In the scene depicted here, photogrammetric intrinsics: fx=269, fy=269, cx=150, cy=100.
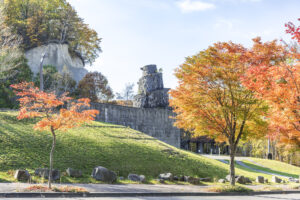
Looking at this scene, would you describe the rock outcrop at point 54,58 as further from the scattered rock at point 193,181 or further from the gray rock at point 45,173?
the gray rock at point 45,173

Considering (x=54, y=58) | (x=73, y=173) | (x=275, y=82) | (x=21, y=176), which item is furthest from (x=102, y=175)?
(x=54, y=58)

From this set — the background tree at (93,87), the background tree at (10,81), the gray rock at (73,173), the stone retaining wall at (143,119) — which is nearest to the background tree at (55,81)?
the background tree at (93,87)

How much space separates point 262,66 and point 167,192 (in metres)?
6.68

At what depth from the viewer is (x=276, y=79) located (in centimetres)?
1168

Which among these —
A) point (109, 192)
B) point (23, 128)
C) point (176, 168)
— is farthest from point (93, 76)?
point (109, 192)

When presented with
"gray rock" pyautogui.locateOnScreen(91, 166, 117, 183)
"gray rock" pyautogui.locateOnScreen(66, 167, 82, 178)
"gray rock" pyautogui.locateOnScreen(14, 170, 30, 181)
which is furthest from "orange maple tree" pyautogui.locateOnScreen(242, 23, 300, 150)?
"gray rock" pyautogui.locateOnScreen(14, 170, 30, 181)

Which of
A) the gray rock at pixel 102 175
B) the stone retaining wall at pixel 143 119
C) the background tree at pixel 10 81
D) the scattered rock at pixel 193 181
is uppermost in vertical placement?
the background tree at pixel 10 81

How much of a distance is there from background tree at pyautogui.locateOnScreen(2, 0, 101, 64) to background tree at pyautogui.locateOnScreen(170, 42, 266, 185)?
1291 inches

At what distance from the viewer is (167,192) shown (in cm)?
1025

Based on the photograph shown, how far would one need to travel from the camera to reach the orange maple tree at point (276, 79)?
11219 millimetres

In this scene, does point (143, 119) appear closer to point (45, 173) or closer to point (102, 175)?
point (102, 175)

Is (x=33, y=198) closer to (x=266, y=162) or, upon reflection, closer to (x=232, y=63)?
(x=232, y=63)

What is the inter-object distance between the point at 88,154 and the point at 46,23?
33.6 m

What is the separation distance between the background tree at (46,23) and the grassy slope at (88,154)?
26660 millimetres
